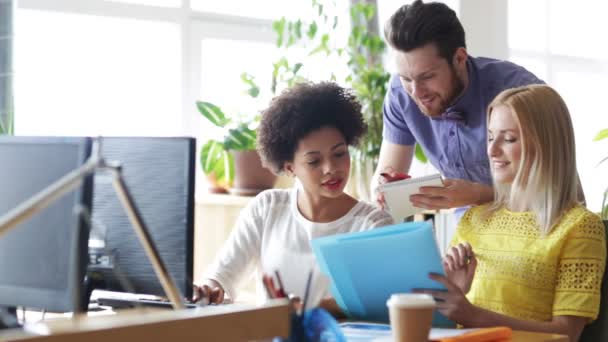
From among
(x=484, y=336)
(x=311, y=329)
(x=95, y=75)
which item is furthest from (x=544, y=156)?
(x=95, y=75)

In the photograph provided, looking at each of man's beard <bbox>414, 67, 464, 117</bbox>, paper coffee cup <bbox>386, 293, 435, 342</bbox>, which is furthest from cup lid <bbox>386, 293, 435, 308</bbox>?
man's beard <bbox>414, 67, 464, 117</bbox>

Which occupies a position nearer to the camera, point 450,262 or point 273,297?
A: point 273,297

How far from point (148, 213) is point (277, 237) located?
21.1 inches

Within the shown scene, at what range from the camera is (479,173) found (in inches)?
102

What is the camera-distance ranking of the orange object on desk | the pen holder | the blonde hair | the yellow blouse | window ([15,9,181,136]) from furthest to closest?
1. window ([15,9,181,136])
2. the blonde hair
3. the yellow blouse
4. the orange object on desk
5. the pen holder

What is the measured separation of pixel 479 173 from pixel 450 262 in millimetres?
739

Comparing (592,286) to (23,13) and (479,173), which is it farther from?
(23,13)

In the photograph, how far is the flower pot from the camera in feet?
13.6

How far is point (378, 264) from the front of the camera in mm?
1624

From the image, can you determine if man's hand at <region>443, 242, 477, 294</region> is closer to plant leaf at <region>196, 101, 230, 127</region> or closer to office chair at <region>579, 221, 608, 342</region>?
office chair at <region>579, 221, 608, 342</region>

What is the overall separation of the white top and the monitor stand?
547 mm

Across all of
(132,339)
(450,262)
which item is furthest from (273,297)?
(450,262)

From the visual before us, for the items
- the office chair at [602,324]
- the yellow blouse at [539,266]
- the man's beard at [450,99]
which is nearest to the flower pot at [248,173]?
the man's beard at [450,99]

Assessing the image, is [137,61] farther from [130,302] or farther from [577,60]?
[130,302]
